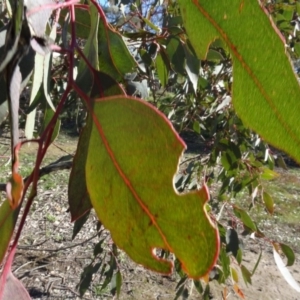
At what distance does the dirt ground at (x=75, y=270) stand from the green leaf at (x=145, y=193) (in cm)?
175

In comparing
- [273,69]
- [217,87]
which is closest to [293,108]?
[273,69]

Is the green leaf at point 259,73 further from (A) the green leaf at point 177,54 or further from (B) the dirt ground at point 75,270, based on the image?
(B) the dirt ground at point 75,270

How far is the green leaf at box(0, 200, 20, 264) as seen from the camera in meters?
0.34

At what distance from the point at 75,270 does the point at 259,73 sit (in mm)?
2429

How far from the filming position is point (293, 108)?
32 centimetres

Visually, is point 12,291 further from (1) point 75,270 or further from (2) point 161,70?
(1) point 75,270

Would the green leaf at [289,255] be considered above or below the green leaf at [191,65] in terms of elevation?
below

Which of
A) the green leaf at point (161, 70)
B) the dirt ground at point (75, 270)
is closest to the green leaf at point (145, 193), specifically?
the green leaf at point (161, 70)

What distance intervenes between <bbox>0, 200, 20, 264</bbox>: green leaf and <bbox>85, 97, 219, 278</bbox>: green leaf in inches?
2.3

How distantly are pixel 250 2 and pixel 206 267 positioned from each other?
18 centimetres

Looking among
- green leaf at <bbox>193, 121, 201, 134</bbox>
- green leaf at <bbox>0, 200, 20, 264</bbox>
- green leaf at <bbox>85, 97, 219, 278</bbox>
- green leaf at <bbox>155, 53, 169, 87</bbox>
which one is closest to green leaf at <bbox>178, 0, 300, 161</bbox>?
green leaf at <bbox>85, 97, 219, 278</bbox>

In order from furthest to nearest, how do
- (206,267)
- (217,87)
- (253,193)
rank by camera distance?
(217,87) < (253,193) < (206,267)

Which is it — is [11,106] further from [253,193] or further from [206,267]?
[253,193]

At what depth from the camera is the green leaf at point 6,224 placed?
340 millimetres
